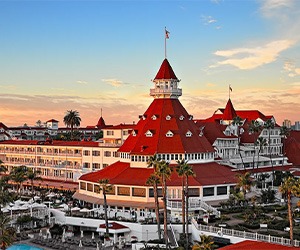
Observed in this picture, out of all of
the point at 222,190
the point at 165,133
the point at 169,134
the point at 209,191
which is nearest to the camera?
the point at 209,191

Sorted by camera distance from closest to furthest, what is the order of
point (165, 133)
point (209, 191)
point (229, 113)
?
1. point (209, 191)
2. point (165, 133)
3. point (229, 113)

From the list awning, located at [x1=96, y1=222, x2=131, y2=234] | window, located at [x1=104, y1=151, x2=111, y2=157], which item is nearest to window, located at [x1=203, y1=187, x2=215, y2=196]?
awning, located at [x1=96, y1=222, x2=131, y2=234]

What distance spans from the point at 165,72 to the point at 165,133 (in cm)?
1193

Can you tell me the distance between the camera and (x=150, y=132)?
70688mm

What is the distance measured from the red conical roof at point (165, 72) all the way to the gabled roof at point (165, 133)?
11.9 feet

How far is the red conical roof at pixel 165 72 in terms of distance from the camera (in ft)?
251

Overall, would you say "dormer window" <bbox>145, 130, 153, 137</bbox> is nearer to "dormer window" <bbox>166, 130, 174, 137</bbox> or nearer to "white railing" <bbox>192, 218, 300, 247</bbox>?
"dormer window" <bbox>166, 130, 174, 137</bbox>

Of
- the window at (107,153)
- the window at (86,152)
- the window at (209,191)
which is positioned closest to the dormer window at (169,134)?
the window at (209,191)

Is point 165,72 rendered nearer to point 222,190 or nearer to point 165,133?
point 165,133

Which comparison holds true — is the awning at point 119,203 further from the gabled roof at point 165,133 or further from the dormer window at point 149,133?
the dormer window at point 149,133

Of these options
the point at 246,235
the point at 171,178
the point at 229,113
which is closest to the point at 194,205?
the point at 171,178

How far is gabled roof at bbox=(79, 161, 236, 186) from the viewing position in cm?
6262

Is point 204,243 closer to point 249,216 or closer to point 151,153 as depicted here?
point 249,216

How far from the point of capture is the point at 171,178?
63.5 metres
